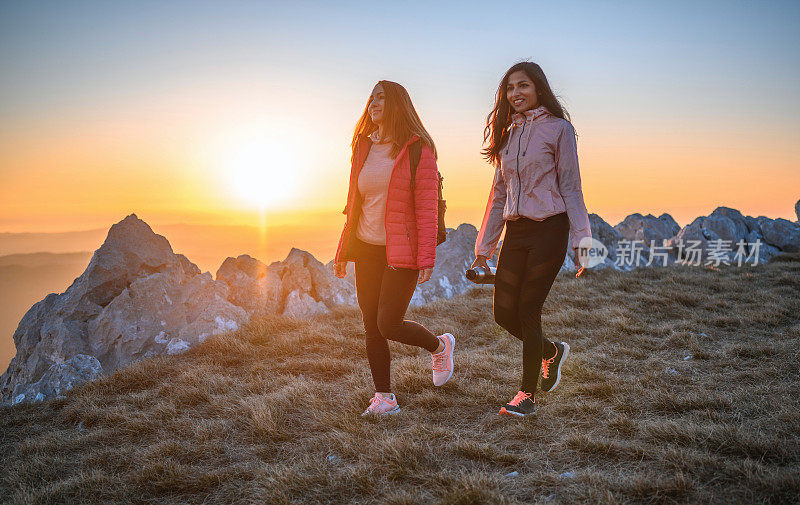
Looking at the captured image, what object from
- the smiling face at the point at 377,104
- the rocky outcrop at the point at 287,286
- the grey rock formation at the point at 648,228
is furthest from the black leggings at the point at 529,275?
the grey rock formation at the point at 648,228

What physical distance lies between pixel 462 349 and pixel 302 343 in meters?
2.31

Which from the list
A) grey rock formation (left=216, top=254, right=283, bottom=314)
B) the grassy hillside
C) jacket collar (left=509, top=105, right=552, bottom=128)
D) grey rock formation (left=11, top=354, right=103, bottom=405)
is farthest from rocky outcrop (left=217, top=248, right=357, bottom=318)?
jacket collar (left=509, top=105, right=552, bottom=128)

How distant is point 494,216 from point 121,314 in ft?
21.4

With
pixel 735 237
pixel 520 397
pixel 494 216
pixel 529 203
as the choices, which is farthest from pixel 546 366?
pixel 735 237

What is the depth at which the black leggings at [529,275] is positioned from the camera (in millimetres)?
3834

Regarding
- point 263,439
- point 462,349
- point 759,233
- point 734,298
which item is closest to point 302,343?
point 462,349

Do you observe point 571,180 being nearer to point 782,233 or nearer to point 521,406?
point 521,406

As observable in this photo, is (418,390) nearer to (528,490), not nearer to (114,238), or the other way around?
(528,490)

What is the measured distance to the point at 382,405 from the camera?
4.30 m

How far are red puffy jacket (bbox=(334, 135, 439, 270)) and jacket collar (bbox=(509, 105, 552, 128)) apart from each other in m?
0.79

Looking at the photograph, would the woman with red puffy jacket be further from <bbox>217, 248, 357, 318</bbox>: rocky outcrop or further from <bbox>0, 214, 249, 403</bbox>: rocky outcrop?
<bbox>217, 248, 357, 318</bbox>: rocky outcrop

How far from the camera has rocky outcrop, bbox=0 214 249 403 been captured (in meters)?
7.41

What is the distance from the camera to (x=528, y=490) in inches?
115

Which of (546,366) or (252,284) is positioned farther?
(252,284)
